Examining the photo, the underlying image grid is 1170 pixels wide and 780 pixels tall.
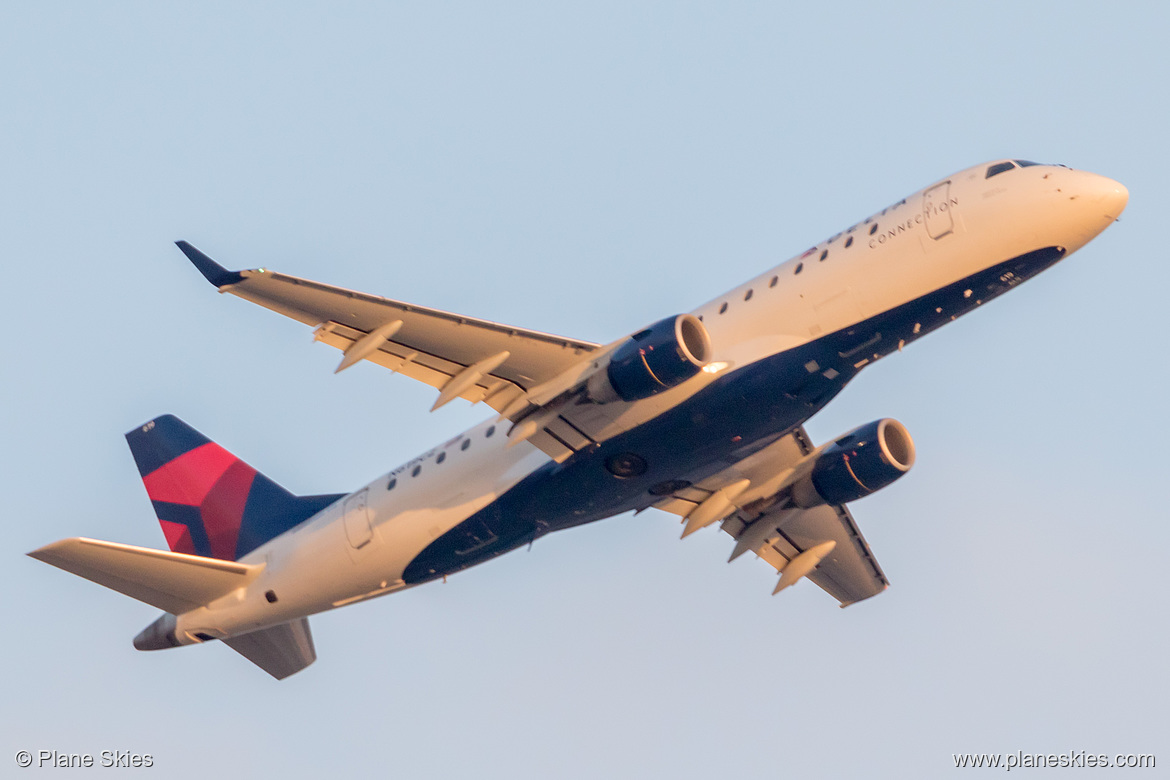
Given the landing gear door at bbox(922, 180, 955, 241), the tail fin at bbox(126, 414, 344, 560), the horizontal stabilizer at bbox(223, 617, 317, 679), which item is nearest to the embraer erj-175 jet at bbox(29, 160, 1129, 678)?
A: the landing gear door at bbox(922, 180, 955, 241)

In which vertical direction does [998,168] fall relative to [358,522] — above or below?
above

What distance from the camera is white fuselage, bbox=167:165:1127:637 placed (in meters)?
29.6

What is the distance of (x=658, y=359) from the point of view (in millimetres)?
29094

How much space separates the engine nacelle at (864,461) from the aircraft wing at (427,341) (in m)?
8.30

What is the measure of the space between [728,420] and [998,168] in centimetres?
831

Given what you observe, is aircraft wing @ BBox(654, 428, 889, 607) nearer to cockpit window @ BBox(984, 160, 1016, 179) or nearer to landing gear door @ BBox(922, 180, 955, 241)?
landing gear door @ BBox(922, 180, 955, 241)

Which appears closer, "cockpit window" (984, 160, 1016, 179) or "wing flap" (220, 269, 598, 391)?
"wing flap" (220, 269, 598, 391)

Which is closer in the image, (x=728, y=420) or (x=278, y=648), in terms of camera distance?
(x=728, y=420)

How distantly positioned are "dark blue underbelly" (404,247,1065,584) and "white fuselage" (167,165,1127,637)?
0.72 feet

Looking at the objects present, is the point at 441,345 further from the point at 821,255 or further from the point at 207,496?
the point at 207,496

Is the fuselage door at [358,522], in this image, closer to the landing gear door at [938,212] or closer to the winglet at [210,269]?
the winglet at [210,269]

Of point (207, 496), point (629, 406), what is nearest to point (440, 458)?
point (629, 406)

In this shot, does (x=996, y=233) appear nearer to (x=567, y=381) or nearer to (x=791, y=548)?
(x=567, y=381)

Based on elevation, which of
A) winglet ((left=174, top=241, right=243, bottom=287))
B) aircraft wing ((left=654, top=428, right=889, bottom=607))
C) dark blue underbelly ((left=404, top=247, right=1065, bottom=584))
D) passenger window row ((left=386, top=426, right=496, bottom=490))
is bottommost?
aircraft wing ((left=654, top=428, right=889, bottom=607))
